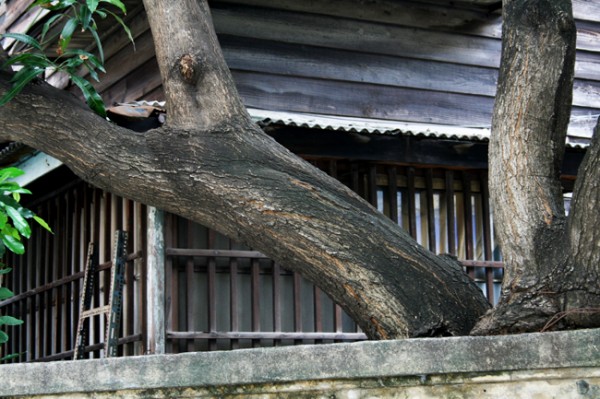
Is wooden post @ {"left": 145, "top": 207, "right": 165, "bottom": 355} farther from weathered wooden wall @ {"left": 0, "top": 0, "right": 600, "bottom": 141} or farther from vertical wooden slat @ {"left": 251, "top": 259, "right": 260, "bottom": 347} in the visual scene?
weathered wooden wall @ {"left": 0, "top": 0, "right": 600, "bottom": 141}

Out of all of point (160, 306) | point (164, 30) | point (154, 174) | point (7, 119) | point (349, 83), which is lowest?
point (160, 306)

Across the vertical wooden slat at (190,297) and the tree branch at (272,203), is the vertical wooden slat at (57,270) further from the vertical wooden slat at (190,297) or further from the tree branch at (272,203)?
the tree branch at (272,203)

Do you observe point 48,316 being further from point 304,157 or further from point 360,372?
point 360,372

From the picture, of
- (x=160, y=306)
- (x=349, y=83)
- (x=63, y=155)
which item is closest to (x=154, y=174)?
(x=63, y=155)

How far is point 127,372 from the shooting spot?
409cm

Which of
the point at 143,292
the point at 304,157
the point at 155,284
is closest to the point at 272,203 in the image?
the point at 155,284

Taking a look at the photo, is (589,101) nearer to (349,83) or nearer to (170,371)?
(349,83)

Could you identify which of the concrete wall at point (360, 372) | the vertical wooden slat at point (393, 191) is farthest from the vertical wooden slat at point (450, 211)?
the concrete wall at point (360, 372)

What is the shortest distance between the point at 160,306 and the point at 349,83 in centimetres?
273

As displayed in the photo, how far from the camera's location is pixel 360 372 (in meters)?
3.85

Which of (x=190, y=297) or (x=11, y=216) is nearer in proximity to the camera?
(x=11, y=216)

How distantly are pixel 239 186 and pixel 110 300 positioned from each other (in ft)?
11.3

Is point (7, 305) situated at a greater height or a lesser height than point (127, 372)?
greater

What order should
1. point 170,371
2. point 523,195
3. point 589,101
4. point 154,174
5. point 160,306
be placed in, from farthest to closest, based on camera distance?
point 589,101 < point 160,306 < point 154,174 < point 523,195 < point 170,371
